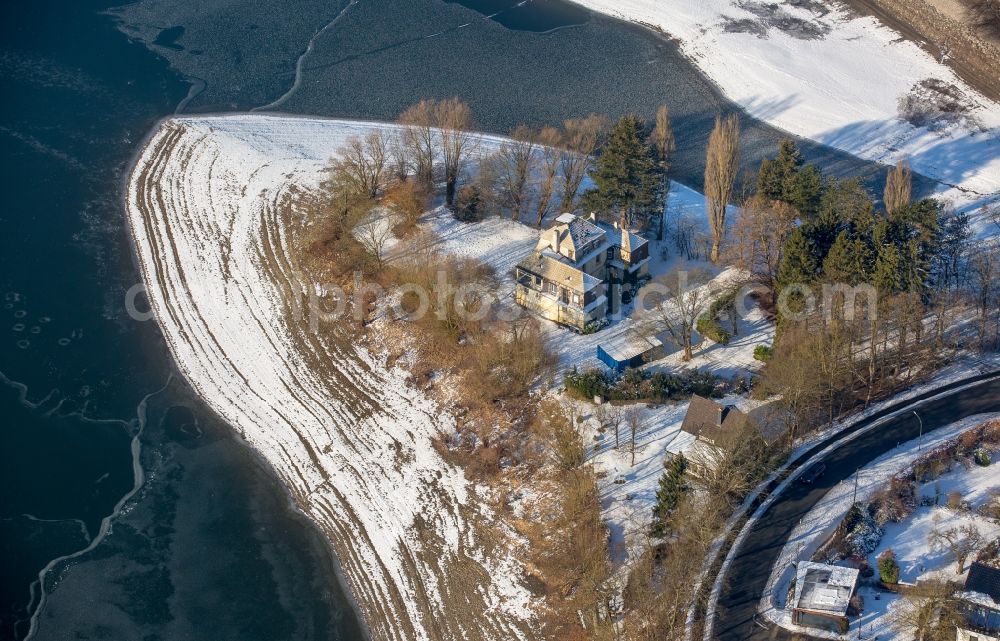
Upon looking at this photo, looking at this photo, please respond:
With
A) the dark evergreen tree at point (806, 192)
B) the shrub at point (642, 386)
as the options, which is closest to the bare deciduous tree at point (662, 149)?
the dark evergreen tree at point (806, 192)

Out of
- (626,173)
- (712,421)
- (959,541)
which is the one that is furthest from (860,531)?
(626,173)

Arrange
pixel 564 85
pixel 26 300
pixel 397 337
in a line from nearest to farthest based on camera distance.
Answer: pixel 397 337 → pixel 26 300 → pixel 564 85

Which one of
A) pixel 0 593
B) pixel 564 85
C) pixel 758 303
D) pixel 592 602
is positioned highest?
pixel 564 85

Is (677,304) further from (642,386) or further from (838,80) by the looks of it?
(838,80)

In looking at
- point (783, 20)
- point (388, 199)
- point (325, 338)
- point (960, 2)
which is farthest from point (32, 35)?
point (960, 2)

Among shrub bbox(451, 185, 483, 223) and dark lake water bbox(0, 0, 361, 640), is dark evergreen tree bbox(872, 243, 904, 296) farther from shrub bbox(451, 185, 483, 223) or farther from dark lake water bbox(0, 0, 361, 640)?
dark lake water bbox(0, 0, 361, 640)

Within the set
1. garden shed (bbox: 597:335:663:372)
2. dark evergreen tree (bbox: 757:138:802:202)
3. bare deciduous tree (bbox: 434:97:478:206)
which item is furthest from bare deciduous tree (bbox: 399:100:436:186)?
dark evergreen tree (bbox: 757:138:802:202)

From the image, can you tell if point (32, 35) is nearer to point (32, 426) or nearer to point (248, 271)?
point (248, 271)
